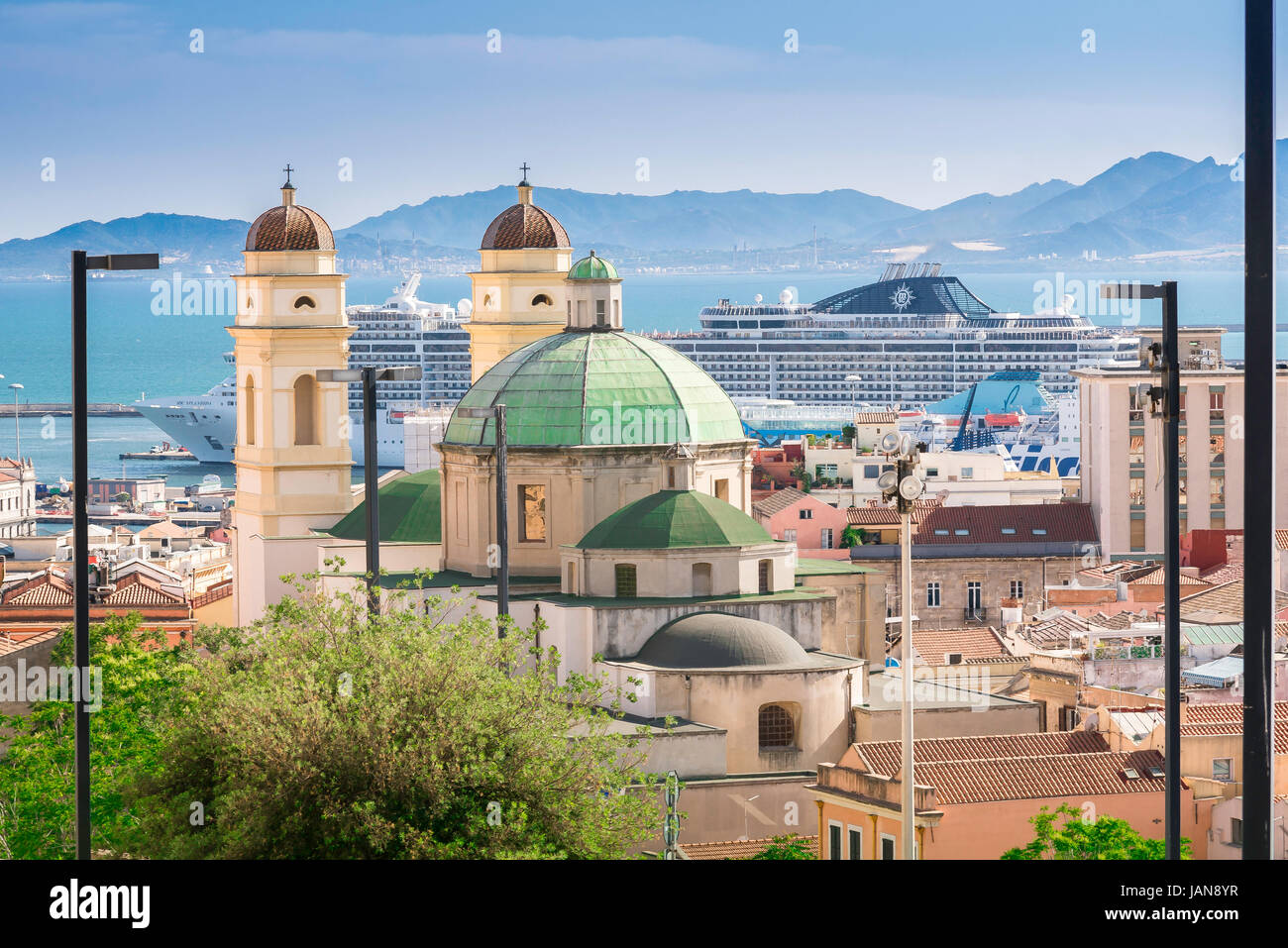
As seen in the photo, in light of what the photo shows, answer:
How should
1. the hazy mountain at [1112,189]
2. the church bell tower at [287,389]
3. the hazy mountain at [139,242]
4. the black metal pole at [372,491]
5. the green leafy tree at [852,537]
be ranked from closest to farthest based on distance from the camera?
the black metal pole at [372,491]
the church bell tower at [287,389]
the green leafy tree at [852,537]
the hazy mountain at [139,242]
the hazy mountain at [1112,189]

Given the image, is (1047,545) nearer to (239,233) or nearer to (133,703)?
(133,703)

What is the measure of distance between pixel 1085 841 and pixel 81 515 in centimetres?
1415

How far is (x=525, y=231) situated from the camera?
147 feet

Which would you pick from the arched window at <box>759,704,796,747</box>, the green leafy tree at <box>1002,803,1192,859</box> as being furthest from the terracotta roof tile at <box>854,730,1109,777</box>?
the green leafy tree at <box>1002,803,1192,859</box>

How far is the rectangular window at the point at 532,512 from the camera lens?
32281 mm

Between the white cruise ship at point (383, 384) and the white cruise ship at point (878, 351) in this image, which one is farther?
the white cruise ship at point (878, 351)

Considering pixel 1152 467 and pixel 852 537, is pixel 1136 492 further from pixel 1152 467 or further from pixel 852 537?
pixel 852 537

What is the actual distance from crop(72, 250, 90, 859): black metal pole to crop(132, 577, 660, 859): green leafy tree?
9.83ft

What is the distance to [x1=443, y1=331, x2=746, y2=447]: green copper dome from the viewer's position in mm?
32562

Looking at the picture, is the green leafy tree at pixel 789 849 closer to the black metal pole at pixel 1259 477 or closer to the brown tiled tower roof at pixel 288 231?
the black metal pole at pixel 1259 477

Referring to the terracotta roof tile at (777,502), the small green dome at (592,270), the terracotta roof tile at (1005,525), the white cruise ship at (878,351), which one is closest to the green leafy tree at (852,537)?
the terracotta roof tile at (777,502)

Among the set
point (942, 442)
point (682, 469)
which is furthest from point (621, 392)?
point (942, 442)

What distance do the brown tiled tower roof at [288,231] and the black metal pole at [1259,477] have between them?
33.4 meters
